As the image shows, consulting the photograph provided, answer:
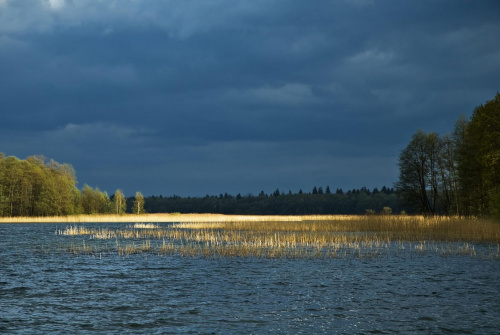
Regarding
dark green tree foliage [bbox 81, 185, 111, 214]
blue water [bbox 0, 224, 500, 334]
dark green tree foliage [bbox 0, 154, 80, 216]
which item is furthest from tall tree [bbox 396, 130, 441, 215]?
dark green tree foliage [bbox 81, 185, 111, 214]

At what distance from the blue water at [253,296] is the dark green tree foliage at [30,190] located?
81743 mm

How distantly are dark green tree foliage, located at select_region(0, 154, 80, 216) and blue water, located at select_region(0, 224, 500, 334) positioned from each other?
81743mm

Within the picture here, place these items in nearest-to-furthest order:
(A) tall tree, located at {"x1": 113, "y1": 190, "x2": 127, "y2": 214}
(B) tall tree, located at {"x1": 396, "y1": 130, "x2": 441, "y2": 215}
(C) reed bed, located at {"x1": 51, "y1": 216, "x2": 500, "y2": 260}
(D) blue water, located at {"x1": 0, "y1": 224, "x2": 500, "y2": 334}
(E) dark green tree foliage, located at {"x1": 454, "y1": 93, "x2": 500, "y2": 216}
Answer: (D) blue water, located at {"x1": 0, "y1": 224, "x2": 500, "y2": 334} → (C) reed bed, located at {"x1": 51, "y1": 216, "x2": 500, "y2": 260} → (E) dark green tree foliage, located at {"x1": 454, "y1": 93, "x2": 500, "y2": 216} → (B) tall tree, located at {"x1": 396, "y1": 130, "x2": 441, "y2": 215} → (A) tall tree, located at {"x1": 113, "y1": 190, "x2": 127, "y2": 214}

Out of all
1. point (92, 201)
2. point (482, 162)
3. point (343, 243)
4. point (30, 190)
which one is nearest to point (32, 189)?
point (30, 190)

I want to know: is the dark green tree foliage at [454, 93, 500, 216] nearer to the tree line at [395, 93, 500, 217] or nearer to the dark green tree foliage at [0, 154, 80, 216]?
the tree line at [395, 93, 500, 217]

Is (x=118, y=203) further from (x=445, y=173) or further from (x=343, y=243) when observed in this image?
(x=343, y=243)

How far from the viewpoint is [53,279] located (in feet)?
70.1

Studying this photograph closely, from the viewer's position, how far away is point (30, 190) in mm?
103312

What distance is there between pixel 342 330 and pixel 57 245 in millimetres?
31753

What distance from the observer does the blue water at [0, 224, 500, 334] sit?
13.1 m

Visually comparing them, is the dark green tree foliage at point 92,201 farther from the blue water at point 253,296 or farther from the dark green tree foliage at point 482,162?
the blue water at point 253,296

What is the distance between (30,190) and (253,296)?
322 ft

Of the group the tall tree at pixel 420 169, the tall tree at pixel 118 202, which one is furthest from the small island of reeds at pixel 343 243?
the tall tree at pixel 118 202

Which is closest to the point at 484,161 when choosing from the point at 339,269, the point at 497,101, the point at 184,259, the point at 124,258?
the point at 497,101
